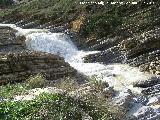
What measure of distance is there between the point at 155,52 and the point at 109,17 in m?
8.12

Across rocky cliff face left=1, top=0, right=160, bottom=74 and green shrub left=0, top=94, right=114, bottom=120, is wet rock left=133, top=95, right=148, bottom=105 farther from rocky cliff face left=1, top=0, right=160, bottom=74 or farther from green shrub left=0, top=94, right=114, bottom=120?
rocky cliff face left=1, top=0, right=160, bottom=74

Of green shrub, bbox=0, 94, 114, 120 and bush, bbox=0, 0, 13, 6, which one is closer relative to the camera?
green shrub, bbox=0, 94, 114, 120

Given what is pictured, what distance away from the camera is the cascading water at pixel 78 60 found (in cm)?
2477

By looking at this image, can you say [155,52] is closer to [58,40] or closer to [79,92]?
[58,40]

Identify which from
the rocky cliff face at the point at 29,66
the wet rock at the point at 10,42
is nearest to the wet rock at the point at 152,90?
the rocky cliff face at the point at 29,66

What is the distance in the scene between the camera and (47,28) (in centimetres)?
3703

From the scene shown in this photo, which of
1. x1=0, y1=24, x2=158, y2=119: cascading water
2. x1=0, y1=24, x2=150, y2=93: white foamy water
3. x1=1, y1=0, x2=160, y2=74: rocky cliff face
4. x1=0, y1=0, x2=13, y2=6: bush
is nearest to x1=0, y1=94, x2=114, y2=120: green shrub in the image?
x1=0, y1=24, x2=158, y2=119: cascading water

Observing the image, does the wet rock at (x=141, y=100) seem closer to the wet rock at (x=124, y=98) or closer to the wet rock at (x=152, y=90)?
the wet rock at (x=124, y=98)

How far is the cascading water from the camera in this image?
81.3 ft

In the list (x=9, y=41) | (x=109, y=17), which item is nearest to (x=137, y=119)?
(x=9, y=41)

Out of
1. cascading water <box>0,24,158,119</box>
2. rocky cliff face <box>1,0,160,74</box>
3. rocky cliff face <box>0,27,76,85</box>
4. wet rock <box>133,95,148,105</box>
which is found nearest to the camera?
wet rock <box>133,95,148,105</box>

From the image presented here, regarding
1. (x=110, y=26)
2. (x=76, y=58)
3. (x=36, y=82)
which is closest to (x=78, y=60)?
(x=76, y=58)

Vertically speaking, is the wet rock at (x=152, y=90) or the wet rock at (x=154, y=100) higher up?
the wet rock at (x=154, y=100)

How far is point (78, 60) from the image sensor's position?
3039 centimetres
